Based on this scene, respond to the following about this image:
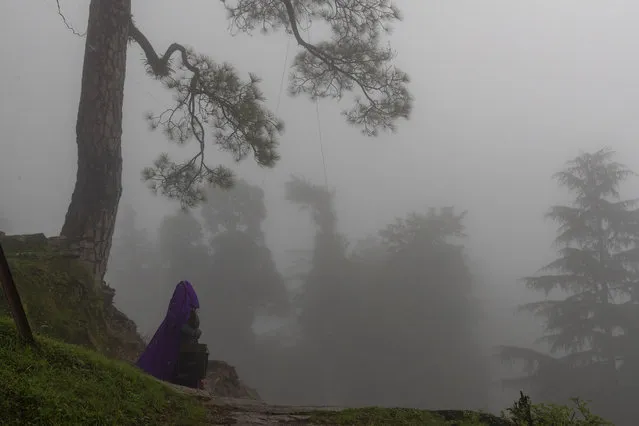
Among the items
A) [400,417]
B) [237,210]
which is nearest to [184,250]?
[237,210]

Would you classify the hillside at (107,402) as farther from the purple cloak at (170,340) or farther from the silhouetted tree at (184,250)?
the silhouetted tree at (184,250)

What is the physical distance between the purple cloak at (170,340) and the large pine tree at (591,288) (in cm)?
1962

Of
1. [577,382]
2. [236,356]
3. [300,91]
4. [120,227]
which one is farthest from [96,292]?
[120,227]

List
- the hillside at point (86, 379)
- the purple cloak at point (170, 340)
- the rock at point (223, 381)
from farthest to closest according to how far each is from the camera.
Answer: the rock at point (223, 381) < the purple cloak at point (170, 340) < the hillside at point (86, 379)

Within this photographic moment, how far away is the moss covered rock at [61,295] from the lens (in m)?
5.96

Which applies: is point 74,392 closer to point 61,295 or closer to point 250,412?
point 250,412

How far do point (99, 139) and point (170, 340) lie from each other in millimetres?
3920

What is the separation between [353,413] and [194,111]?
26.3 feet

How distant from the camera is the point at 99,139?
783cm

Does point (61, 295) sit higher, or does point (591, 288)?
point (591, 288)

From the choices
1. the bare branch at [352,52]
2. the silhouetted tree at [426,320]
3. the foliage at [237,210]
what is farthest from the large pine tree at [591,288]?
the foliage at [237,210]

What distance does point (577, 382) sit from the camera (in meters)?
19.8

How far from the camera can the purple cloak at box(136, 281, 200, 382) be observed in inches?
256

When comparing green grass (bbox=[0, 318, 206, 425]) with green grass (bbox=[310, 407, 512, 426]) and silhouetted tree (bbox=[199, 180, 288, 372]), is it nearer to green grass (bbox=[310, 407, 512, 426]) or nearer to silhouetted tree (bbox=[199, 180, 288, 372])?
green grass (bbox=[310, 407, 512, 426])
